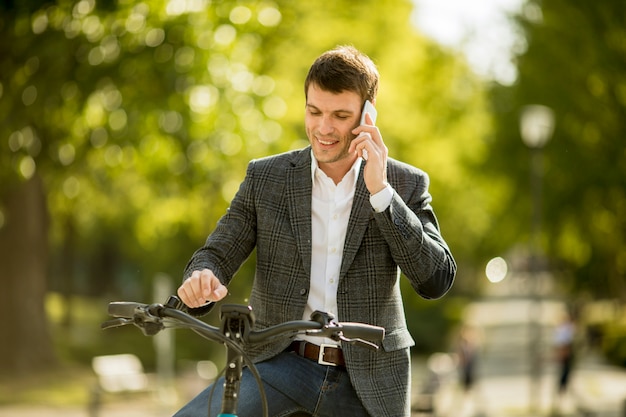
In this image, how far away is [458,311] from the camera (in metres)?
43.5

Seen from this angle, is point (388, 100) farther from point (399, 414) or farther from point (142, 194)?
point (399, 414)

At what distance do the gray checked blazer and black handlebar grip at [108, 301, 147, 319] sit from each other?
273 millimetres

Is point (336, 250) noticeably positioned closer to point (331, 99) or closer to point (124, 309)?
point (331, 99)

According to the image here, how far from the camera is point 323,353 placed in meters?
3.51

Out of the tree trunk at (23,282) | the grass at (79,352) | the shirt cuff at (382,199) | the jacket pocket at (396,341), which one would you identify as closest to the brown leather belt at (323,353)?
the jacket pocket at (396,341)

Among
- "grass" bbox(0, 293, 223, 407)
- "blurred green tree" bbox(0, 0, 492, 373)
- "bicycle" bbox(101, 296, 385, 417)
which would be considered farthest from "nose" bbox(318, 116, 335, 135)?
"grass" bbox(0, 293, 223, 407)

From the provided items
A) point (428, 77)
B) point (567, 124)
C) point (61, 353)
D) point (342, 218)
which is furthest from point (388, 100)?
point (342, 218)

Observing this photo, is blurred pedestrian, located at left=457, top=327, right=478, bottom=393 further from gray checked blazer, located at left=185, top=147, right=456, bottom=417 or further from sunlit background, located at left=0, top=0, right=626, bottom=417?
gray checked blazer, located at left=185, top=147, right=456, bottom=417

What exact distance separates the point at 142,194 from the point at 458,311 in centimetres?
1877

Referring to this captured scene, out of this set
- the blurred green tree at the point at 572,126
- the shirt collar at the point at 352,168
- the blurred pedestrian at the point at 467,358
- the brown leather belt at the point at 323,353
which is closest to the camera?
the brown leather belt at the point at 323,353

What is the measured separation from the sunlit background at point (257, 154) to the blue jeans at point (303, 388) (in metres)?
10.3

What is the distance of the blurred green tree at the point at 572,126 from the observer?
27609 millimetres

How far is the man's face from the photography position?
11.4 feet

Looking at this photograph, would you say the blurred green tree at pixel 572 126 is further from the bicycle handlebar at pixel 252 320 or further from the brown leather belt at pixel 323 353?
the bicycle handlebar at pixel 252 320
